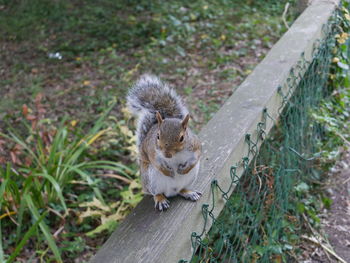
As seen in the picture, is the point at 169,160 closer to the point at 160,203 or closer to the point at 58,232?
the point at 160,203

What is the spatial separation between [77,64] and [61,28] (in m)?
0.92

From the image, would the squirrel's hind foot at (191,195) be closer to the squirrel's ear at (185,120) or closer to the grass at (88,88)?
the squirrel's ear at (185,120)

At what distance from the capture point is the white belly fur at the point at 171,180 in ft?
4.25

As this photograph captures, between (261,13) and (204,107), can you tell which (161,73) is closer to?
(204,107)

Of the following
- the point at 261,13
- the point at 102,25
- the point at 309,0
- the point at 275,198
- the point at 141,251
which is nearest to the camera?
the point at 141,251

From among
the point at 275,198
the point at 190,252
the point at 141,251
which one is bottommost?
the point at 275,198

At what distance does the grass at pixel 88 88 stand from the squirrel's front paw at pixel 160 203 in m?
0.94

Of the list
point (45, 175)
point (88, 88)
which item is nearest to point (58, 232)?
point (45, 175)

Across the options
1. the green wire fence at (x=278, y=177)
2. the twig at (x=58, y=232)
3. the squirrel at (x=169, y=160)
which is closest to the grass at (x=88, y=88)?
the twig at (x=58, y=232)

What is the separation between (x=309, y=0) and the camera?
2.88 m

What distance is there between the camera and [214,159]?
1.37m

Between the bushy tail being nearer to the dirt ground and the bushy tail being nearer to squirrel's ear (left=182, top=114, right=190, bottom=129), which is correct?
squirrel's ear (left=182, top=114, right=190, bottom=129)

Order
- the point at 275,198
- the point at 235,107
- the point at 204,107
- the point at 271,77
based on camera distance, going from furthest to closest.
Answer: the point at 204,107
the point at 275,198
the point at 271,77
the point at 235,107

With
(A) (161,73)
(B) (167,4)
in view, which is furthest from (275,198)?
(B) (167,4)
